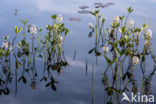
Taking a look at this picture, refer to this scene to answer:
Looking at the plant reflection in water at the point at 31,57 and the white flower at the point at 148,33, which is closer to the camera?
the plant reflection in water at the point at 31,57

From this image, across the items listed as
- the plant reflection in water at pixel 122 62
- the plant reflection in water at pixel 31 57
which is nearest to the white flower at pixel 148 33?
the plant reflection in water at pixel 122 62

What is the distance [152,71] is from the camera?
298cm

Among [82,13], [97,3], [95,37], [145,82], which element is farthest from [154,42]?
[97,3]

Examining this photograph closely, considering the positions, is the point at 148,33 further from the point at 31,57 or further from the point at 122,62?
the point at 31,57

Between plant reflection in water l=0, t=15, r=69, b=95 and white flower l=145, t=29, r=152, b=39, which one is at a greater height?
white flower l=145, t=29, r=152, b=39

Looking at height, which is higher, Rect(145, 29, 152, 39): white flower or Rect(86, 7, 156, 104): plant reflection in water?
Rect(145, 29, 152, 39): white flower

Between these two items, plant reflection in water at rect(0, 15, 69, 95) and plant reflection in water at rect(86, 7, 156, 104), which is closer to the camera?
plant reflection in water at rect(86, 7, 156, 104)

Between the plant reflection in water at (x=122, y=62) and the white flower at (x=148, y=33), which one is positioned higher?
the white flower at (x=148, y=33)

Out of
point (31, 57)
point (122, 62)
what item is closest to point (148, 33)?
point (122, 62)

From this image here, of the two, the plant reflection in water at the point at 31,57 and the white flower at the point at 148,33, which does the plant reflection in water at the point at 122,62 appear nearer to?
the white flower at the point at 148,33

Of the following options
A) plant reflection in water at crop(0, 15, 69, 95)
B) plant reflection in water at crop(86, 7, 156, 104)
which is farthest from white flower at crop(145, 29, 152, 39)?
plant reflection in water at crop(0, 15, 69, 95)

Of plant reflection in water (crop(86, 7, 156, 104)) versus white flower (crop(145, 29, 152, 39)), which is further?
white flower (crop(145, 29, 152, 39))

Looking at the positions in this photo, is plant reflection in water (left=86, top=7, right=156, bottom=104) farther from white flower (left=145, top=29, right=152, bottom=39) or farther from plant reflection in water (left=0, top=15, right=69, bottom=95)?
plant reflection in water (left=0, top=15, right=69, bottom=95)

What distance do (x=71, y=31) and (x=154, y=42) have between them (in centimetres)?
97
